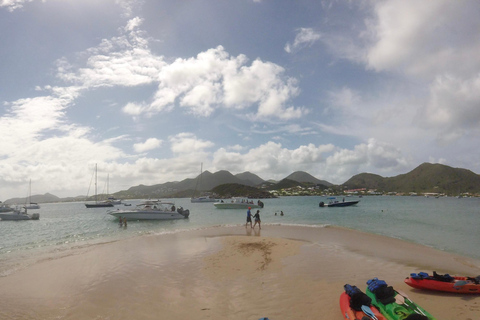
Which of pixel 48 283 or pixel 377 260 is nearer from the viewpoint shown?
pixel 48 283

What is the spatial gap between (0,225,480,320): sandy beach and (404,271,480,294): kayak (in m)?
0.23

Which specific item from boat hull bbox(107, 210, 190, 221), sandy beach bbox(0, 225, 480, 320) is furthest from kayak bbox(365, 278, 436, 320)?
boat hull bbox(107, 210, 190, 221)

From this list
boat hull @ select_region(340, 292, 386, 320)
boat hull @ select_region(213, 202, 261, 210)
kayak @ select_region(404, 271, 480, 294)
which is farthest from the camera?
boat hull @ select_region(213, 202, 261, 210)

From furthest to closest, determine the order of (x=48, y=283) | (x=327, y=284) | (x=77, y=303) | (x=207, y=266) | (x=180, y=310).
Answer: (x=207, y=266)
(x=48, y=283)
(x=327, y=284)
(x=77, y=303)
(x=180, y=310)

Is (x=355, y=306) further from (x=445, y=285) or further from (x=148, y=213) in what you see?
(x=148, y=213)

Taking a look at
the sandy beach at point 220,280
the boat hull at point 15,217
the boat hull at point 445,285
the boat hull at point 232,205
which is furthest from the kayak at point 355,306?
the boat hull at point 15,217

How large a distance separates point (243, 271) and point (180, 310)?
4.64m

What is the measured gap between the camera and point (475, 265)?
46.9 feet

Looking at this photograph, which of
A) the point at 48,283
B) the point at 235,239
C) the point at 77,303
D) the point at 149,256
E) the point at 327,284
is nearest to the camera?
the point at 77,303

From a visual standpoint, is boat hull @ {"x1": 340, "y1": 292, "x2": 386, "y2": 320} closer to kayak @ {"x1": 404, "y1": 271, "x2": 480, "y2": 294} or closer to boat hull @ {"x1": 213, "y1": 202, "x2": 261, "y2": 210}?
kayak @ {"x1": 404, "y1": 271, "x2": 480, "y2": 294}

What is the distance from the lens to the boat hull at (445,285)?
9375mm

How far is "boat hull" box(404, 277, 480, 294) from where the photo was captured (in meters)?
9.38

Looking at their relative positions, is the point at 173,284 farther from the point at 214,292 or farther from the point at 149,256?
the point at 149,256

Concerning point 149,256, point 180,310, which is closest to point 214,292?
point 180,310
